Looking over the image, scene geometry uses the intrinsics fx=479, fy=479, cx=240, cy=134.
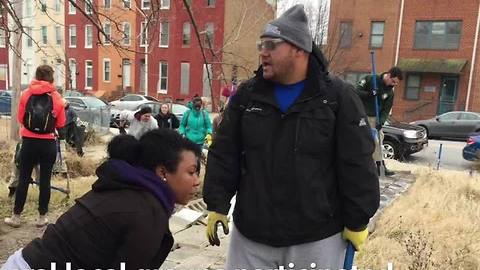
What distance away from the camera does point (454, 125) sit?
18.7 metres

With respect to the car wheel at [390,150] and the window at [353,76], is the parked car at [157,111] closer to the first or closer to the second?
the car wheel at [390,150]

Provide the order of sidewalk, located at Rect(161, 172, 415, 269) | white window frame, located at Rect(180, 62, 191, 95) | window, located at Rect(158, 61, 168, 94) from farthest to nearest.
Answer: window, located at Rect(158, 61, 168, 94) < white window frame, located at Rect(180, 62, 191, 95) < sidewalk, located at Rect(161, 172, 415, 269)

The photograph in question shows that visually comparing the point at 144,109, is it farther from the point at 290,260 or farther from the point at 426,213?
the point at 290,260

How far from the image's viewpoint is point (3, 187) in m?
6.70

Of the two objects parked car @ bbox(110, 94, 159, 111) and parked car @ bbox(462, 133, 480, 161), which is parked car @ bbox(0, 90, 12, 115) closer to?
parked car @ bbox(110, 94, 159, 111)

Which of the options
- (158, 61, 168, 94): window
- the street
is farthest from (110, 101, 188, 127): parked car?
(158, 61, 168, 94): window

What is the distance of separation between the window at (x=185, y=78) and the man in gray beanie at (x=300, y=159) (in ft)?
97.8

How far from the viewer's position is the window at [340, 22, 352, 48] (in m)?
27.6

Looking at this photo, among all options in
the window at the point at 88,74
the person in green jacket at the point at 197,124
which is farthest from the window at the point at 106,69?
the person in green jacket at the point at 197,124

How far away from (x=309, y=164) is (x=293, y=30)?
0.68m

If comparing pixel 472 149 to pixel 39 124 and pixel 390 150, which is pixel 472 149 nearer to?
pixel 390 150

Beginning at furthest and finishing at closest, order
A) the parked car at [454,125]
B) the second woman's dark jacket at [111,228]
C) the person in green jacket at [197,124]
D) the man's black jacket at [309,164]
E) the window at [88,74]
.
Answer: the window at [88,74] → the parked car at [454,125] → the person in green jacket at [197,124] → the man's black jacket at [309,164] → the second woman's dark jacket at [111,228]

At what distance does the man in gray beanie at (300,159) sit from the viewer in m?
2.37

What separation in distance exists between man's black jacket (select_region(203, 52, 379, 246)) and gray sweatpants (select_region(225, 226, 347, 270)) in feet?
0.16
